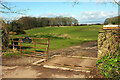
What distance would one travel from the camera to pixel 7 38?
11.9 meters

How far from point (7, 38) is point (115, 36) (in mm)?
9431

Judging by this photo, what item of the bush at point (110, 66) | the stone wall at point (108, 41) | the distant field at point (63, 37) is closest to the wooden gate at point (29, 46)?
the distant field at point (63, 37)

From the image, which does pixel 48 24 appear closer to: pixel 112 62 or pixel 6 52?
pixel 6 52

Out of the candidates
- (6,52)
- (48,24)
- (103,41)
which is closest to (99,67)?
(103,41)

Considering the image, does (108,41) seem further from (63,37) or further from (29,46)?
(63,37)

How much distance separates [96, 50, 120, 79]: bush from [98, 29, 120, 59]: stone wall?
237mm

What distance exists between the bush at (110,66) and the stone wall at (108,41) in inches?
9.3

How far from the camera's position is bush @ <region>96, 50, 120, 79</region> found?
533 cm

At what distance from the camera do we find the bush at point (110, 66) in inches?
210

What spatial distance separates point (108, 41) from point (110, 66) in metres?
1.21

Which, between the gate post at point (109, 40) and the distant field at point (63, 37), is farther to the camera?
the distant field at point (63, 37)

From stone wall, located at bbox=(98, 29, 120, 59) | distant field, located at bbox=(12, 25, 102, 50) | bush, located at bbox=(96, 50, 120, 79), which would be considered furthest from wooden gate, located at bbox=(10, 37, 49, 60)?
bush, located at bbox=(96, 50, 120, 79)

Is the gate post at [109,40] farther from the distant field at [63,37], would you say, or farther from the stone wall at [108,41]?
the distant field at [63,37]

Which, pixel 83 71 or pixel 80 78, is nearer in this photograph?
pixel 80 78
